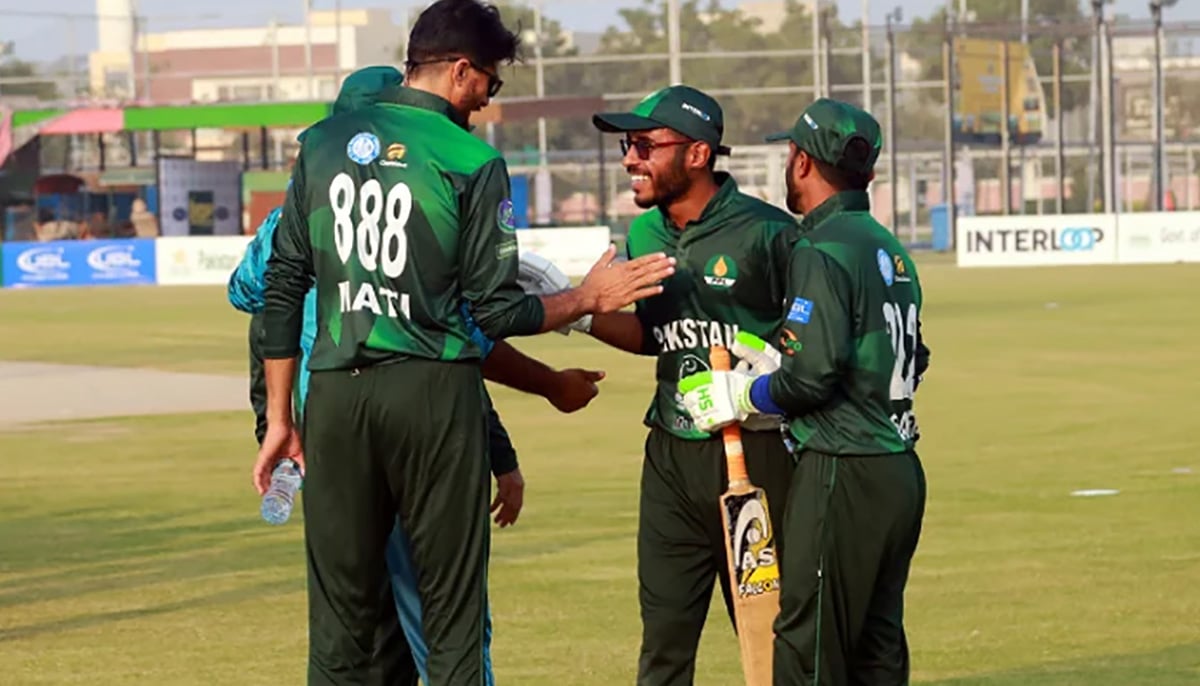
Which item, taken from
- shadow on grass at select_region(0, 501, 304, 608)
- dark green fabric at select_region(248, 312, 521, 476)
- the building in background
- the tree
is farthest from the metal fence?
dark green fabric at select_region(248, 312, 521, 476)

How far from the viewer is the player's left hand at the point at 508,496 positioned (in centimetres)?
712

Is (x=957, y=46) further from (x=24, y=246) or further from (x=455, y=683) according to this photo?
(x=455, y=683)

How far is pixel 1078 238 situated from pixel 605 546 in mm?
41978

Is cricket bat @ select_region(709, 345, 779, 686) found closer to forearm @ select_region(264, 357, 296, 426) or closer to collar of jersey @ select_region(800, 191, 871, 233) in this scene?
collar of jersey @ select_region(800, 191, 871, 233)

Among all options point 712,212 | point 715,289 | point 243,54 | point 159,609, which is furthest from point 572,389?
point 243,54

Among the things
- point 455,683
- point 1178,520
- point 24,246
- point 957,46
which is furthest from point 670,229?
point 957,46

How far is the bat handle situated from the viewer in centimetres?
707

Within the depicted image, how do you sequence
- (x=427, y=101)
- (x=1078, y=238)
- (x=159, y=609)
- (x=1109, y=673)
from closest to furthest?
(x=427, y=101) < (x=1109, y=673) < (x=159, y=609) < (x=1078, y=238)

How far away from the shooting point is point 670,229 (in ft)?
24.3

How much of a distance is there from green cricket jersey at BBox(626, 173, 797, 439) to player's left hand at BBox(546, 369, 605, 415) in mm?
216

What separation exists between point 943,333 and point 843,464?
960 inches

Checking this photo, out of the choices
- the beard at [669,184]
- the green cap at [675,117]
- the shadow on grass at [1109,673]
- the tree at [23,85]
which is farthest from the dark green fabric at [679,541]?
the tree at [23,85]

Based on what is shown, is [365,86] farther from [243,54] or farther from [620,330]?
[243,54]

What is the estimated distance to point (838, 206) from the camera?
6.84m
